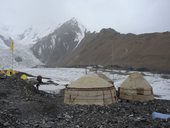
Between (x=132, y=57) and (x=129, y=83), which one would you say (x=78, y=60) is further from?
(x=129, y=83)

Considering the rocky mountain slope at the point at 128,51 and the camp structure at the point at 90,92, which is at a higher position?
the rocky mountain slope at the point at 128,51

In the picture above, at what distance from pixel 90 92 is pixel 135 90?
5043 millimetres

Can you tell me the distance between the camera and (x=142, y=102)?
79.6 ft

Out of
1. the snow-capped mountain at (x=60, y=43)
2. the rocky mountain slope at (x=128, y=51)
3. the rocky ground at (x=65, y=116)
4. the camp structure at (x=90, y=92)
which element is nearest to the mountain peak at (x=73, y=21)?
the snow-capped mountain at (x=60, y=43)

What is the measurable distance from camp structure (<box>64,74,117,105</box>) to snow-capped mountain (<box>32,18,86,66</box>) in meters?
137

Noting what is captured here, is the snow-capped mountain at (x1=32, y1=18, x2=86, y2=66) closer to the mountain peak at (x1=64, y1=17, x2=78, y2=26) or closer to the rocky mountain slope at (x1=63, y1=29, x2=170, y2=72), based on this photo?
the mountain peak at (x1=64, y1=17, x2=78, y2=26)

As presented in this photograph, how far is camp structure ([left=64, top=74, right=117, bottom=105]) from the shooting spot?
21.2 m

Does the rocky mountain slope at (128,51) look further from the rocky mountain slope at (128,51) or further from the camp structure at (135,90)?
the camp structure at (135,90)

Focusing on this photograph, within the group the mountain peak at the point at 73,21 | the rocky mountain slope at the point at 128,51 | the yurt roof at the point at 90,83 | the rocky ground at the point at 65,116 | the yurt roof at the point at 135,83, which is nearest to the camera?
the rocky ground at the point at 65,116

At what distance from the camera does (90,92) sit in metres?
21.2

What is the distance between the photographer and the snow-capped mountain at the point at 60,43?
545 feet

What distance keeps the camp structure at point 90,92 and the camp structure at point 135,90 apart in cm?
322

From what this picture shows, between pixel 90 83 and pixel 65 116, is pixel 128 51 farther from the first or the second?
pixel 65 116

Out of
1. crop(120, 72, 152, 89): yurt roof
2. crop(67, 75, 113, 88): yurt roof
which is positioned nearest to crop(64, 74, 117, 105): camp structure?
crop(67, 75, 113, 88): yurt roof
